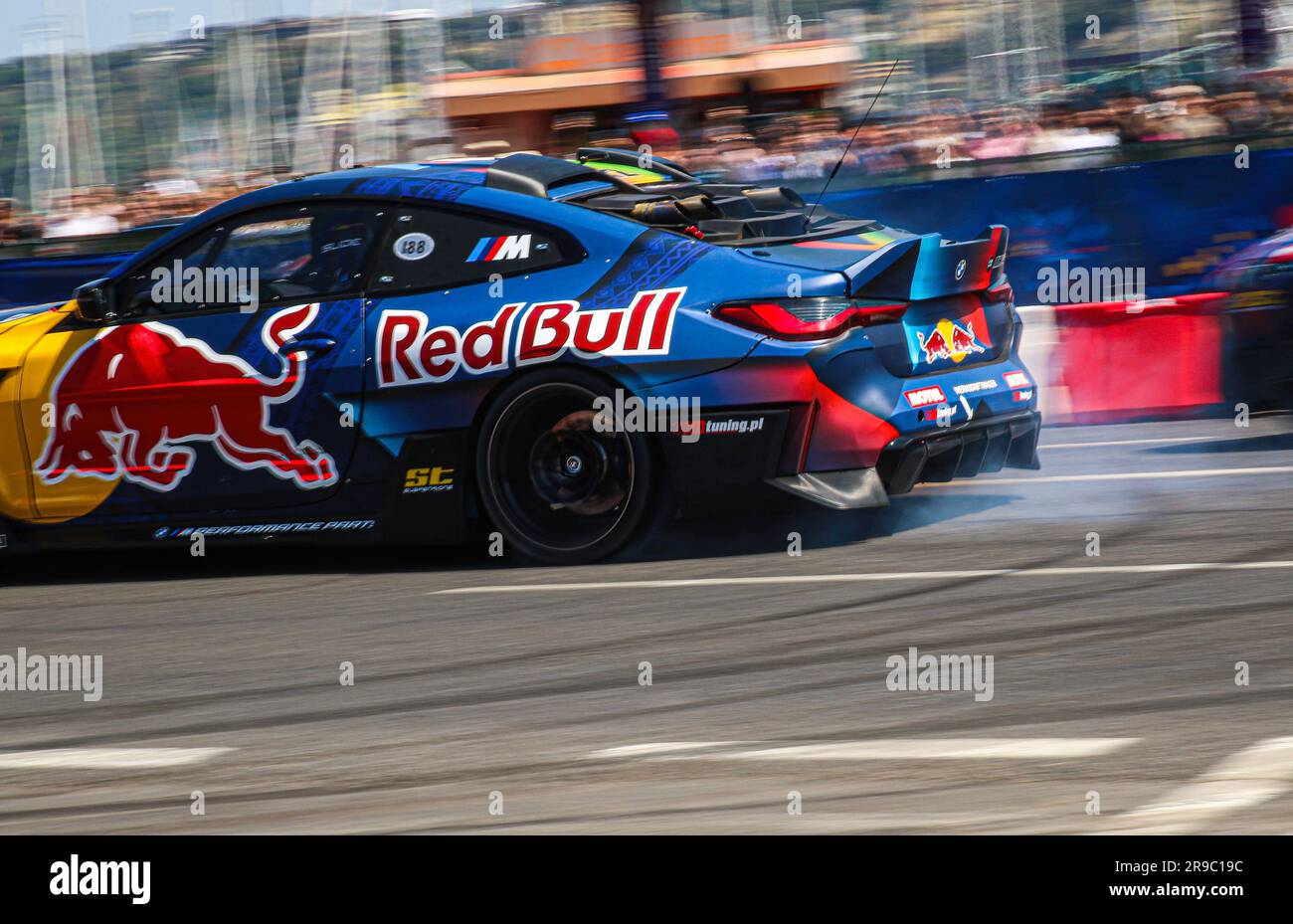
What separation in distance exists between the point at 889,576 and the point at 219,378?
8.87ft

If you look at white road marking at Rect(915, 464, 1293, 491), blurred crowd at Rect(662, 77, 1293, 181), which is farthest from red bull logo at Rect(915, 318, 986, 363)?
blurred crowd at Rect(662, 77, 1293, 181)

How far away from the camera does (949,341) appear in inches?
258

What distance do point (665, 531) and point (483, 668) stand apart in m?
1.38

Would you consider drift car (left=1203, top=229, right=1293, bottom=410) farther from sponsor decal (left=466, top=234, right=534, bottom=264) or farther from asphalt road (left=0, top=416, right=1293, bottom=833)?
sponsor decal (left=466, top=234, right=534, bottom=264)

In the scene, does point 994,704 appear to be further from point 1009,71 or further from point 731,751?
point 1009,71

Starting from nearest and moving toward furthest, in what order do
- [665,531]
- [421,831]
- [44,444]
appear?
[421,831] → [665,531] → [44,444]

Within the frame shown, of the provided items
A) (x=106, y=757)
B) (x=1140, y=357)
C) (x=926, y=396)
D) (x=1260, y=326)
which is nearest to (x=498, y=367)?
(x=926, y=396)

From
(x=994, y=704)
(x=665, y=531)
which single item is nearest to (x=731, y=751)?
(x=994, y=704)

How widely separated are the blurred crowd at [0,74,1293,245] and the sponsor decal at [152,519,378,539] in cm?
717

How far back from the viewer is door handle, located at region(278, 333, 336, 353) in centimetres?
652

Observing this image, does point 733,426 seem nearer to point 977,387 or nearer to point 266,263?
point 977,387

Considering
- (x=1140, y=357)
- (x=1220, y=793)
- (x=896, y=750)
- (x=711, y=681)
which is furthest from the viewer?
(x=1140, y=357)

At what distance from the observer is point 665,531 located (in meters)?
6.35

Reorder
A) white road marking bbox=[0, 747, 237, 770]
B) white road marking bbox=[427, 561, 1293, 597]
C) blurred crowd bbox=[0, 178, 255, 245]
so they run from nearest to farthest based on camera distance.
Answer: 1. white road marking bbox=[0, 747, 237, 770]
2. white road marking bbox=[427, 561, 1293, 597]
3. blurred crowd bbox=[0, 178, 255, 245]
